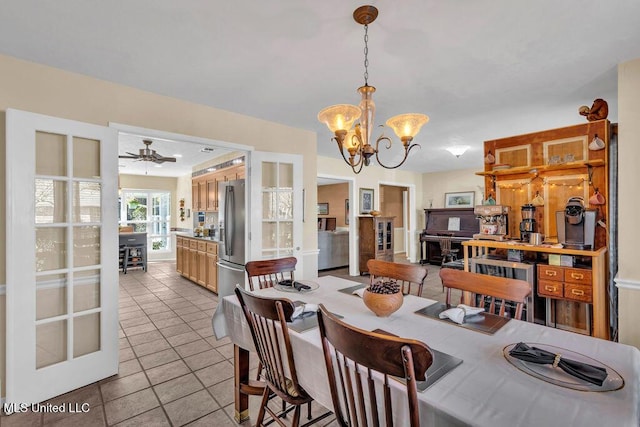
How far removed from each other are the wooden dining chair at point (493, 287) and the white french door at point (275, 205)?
2.10m

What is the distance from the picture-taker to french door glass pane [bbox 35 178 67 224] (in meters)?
2.20

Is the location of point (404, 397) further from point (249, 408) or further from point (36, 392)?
point (36, 392)

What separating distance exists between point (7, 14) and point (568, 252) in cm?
446

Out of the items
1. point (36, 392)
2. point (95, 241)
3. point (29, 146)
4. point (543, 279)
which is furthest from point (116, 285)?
point (543, 279)

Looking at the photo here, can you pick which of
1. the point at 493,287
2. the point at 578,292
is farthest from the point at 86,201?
the point at 578,292

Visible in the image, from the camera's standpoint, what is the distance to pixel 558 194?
332 centimetres

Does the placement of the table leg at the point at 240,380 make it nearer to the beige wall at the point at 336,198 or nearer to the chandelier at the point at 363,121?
the chandelier at the point at 363,121

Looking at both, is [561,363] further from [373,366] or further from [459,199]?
[459,199]

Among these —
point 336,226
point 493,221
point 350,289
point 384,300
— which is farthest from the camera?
point 336,226

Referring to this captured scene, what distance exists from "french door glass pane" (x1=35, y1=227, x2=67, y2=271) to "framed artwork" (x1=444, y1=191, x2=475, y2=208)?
→ 759 cm

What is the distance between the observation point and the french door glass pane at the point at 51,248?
7.31ft

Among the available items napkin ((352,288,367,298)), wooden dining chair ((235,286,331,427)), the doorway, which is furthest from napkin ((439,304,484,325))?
the doorway

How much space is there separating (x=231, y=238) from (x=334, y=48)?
2.91 metres
